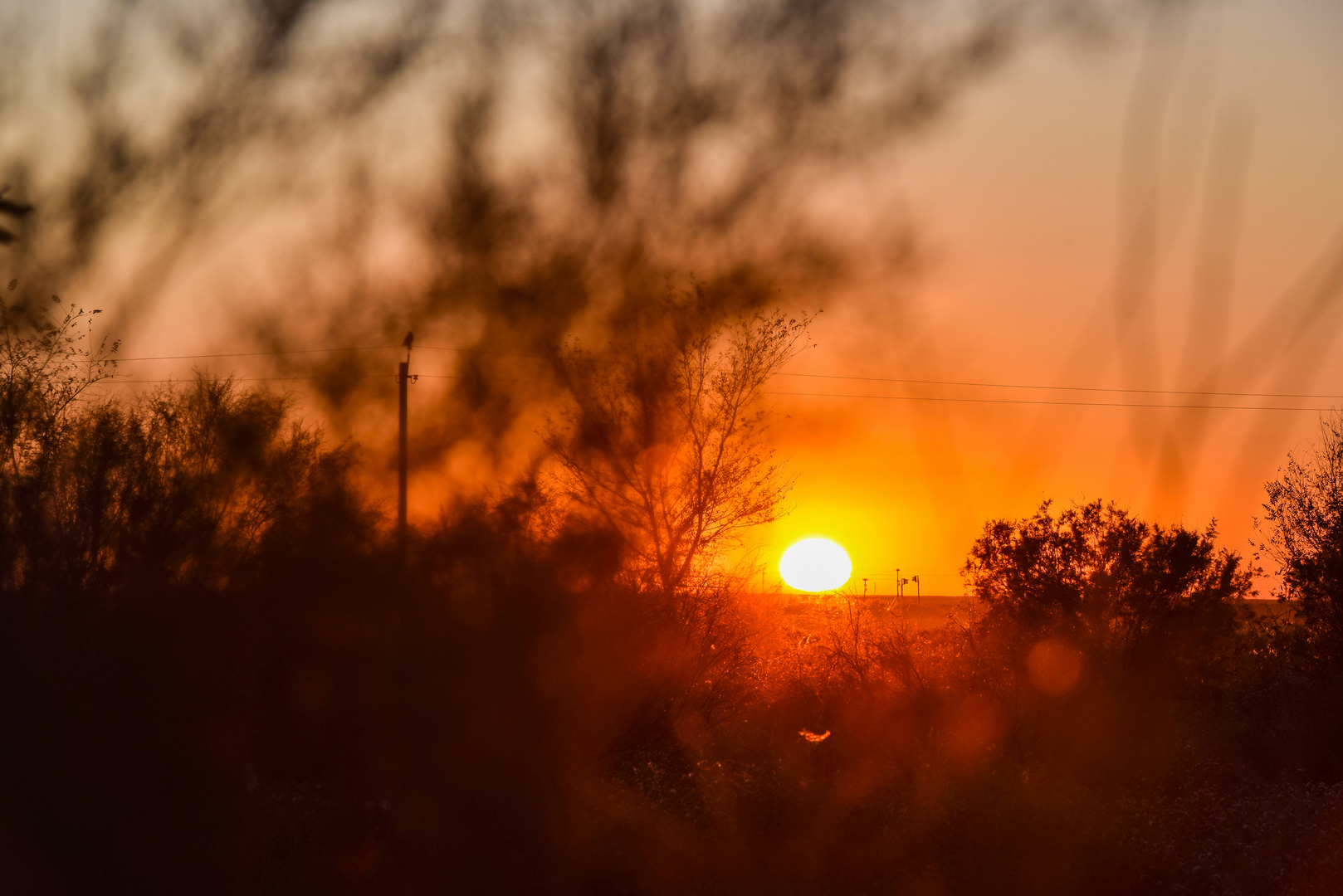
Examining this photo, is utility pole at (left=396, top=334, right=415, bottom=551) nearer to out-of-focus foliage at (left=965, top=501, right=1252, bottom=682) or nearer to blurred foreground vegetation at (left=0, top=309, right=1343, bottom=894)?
blurred foreground vegetation at (left=0, top=309, right=1343, bottom=894)

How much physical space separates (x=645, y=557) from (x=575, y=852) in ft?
42.0

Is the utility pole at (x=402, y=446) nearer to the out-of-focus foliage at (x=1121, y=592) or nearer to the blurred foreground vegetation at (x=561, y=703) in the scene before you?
the blurred foreground vegetation at (x=561, y=703)

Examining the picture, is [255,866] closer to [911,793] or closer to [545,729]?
[545,729]

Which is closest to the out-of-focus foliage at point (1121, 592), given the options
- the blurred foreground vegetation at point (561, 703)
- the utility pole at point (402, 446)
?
the blurred foreground vegetation at point (561, 703)

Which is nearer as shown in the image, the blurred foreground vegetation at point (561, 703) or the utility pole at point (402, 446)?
the blurred foreground vegetation at point (561, 703)

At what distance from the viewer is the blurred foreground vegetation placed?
1320cm

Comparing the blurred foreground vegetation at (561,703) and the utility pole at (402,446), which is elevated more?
the utility pole at (402,446)

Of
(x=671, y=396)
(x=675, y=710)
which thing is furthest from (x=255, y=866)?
(x=671, y=396)

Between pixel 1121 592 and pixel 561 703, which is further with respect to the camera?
pixel 1121 592

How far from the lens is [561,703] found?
1762cm

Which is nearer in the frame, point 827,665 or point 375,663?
point 375,663

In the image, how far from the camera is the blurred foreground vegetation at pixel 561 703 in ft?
43.3

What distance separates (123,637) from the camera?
552 inches

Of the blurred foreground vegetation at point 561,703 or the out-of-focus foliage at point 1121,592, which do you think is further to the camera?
the out-of-focus foliage at point 1121,592
